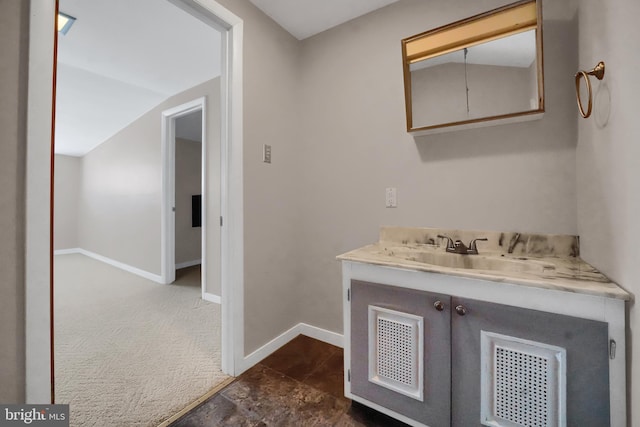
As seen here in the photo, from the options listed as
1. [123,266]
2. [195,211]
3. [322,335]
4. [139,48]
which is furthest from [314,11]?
[123,266]

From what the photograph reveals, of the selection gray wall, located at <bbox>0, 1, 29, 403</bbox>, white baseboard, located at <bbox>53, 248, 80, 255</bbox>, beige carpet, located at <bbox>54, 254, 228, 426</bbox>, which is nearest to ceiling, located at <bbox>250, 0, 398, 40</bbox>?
gray wall, located at <bbox>0, 1, 29, 403</bbox>

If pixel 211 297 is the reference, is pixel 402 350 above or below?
above

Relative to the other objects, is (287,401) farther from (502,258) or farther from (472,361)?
(502,258)

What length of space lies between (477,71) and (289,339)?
2.25m

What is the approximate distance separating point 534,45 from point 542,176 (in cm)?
66

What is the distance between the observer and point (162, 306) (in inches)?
107

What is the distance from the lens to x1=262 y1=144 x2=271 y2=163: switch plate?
1835 millimetres

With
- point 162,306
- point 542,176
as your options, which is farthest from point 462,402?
point 162,306

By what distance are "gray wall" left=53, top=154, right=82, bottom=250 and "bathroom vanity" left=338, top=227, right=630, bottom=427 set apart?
24.1 feet

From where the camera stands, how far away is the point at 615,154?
864 millimetres

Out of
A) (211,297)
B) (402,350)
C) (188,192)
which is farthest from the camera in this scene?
(188,192)

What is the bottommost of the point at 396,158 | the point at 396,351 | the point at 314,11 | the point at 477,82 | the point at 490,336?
the point at 396,351

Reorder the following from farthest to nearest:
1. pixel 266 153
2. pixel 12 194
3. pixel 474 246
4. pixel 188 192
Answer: pixel 188 192
pixel 266 153
pixel 474 246
pixel 12 194

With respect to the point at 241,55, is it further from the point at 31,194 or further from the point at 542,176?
the point at 542,176
